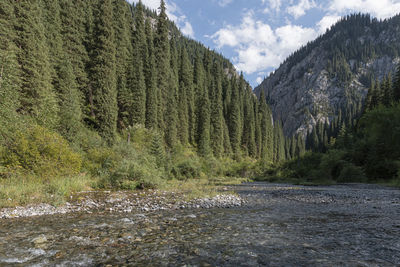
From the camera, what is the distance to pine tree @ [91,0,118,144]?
102 feet

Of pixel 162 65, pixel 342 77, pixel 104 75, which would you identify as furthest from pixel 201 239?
pixel 342 77

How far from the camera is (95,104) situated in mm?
32656

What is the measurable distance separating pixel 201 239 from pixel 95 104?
105 ft

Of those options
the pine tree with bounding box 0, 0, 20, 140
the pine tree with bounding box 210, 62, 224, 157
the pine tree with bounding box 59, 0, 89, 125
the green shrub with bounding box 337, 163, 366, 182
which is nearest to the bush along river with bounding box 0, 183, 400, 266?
the pine tree with bounding box 0, 0, 20, 140

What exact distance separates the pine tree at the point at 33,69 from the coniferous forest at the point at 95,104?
0.30ft

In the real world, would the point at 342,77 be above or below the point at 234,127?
above

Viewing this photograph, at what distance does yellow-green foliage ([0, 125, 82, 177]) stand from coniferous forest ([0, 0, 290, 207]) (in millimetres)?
56

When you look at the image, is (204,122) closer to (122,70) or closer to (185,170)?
(122,70)

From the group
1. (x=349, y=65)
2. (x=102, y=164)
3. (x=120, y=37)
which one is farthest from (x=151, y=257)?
(x=349, y=65)

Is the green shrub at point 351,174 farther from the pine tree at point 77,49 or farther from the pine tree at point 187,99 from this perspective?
the pine tree at point 77,49

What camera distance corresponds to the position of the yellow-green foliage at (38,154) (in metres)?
13.2

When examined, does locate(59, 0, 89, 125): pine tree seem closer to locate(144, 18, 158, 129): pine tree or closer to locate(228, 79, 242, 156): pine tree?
locate(144, 18, 158, 129): pine tree

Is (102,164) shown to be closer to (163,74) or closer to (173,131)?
(173,131)

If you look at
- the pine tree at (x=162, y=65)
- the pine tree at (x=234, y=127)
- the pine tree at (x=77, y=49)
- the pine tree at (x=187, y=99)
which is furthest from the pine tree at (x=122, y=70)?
the pine tree at (x=234, y=127)
